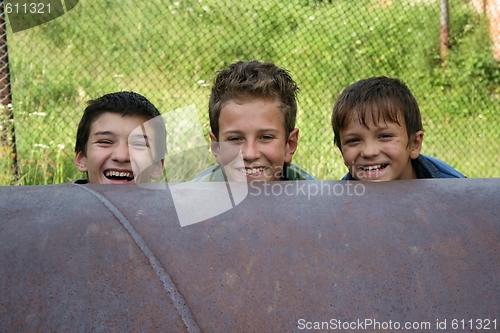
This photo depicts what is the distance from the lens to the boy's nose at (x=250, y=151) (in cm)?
235

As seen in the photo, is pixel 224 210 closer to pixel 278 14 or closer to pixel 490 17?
pixel 278 14

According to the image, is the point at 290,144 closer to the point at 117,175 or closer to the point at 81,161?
the point at 117,175

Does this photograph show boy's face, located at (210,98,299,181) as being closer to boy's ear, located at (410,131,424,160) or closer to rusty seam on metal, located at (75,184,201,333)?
boy's ear, located at (410,131,424,160)

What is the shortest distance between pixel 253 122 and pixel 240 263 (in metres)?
1.08

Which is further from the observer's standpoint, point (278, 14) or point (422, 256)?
point (278, 14)

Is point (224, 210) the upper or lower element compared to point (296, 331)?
upper

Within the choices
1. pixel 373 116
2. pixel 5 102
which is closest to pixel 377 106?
pixel 373 116

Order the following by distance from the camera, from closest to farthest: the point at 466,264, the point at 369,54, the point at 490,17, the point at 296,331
→ the point at 296,331
the point at 466,264
the point at 369,54
the point at 490,17

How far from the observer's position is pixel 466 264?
1434 millimetres

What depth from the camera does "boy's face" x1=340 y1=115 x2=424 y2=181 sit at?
248 cm

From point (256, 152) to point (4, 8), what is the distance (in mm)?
3596

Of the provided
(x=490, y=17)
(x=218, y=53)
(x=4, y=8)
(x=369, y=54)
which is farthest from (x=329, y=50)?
(x=4, y=8)

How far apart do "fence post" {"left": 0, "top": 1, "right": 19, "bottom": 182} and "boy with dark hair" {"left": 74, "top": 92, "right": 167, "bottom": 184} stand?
8.24 ft

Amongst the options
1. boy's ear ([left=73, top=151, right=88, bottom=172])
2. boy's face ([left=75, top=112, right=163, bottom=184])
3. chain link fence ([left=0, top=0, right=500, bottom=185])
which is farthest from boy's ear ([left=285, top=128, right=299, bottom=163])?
chain link fence ([left=0, top=0, right=500, bottom=185])
